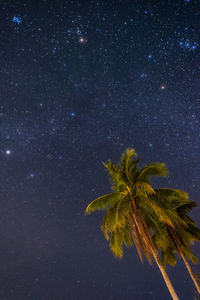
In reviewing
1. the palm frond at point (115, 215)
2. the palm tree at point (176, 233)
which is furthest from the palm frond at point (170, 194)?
the palm frond at point (115, 215)

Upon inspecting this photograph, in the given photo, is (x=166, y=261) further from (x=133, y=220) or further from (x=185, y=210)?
(x=133, y=220)

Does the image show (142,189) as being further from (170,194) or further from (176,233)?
(176,233)

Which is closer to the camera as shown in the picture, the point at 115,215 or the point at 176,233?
the point at 115,215

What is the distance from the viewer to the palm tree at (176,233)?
12.6 metres

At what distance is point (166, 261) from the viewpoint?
1570cm

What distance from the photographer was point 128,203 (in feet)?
41.1

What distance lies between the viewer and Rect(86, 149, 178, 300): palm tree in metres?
11.6

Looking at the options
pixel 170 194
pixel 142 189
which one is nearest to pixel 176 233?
pixel 170 194

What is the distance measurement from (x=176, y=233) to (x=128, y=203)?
4.72 metres

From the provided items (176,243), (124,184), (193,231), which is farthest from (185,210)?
(124,184)

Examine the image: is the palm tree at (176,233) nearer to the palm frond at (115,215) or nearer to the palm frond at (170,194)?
the palm frond at (170,194)

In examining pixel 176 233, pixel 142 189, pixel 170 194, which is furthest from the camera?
pixel 176 233

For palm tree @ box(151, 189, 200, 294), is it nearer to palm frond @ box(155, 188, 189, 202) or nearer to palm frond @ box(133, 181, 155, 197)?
palm frond @ box(155, 188, 189, 202)

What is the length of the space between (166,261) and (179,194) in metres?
Answer: 6.17
